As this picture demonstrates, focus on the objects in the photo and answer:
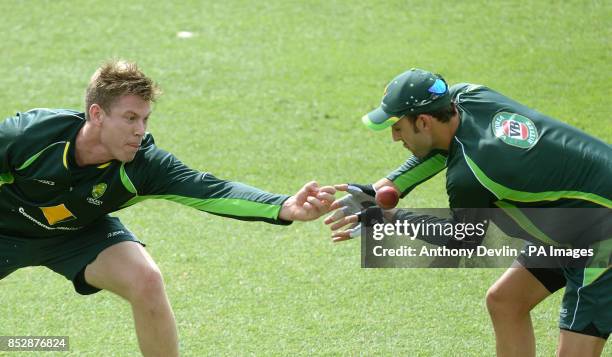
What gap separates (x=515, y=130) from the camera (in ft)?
17.2

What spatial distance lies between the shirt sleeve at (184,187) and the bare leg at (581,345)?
173 centimetres

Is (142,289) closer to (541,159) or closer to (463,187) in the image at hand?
(463,187)

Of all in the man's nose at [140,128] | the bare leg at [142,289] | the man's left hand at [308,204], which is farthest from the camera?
the bare leg at [142,289]

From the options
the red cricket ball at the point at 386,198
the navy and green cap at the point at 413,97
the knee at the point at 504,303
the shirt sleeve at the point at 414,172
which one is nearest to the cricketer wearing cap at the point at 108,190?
the red cricket ball at the point at 386,198

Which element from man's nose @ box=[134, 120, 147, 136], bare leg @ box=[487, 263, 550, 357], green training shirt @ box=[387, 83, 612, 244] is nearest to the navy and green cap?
green training shirt @ box=[387, 83, 612, 244]

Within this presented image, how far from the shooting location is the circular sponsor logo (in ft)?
17.1

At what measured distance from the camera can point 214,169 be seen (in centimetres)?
965

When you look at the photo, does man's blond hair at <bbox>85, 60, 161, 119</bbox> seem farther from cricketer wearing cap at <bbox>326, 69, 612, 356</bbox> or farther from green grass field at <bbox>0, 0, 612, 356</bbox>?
green grass field at <bbox>0, 0, 612, 356</bbox>

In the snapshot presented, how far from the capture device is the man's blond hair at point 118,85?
18.6 feet

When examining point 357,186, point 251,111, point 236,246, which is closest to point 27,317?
point 236,246

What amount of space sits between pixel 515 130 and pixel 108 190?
2283 mm

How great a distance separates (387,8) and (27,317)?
743 centimetres

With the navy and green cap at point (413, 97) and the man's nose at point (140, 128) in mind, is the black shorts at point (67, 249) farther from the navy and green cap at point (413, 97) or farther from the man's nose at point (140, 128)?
the navy and green cap at point (413, 97)

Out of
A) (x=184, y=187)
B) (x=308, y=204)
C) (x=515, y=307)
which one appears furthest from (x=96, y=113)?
(x=515, y=307)
